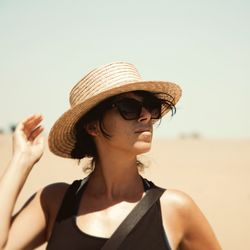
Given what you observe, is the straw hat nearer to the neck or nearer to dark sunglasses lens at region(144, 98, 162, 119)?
dark sunglasses lens at region(144, 98, 162, 119)

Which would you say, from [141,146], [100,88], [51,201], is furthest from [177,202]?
[100,88]

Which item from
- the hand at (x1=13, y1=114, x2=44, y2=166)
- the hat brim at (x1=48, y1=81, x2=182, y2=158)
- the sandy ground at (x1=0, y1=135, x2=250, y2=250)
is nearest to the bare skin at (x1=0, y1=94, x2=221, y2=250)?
the hand at (x1=13, y1=114, x2=44, y2=166)

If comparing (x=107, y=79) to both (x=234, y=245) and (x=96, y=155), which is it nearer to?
(x=96, y=155)

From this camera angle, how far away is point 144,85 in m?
2.70

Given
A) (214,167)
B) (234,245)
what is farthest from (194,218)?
(214,167)

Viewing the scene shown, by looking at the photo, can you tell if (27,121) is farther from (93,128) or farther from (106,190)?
(106,190)

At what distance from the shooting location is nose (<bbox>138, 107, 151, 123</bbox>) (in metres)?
2.66

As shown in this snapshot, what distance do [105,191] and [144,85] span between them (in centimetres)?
66

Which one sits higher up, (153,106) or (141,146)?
(153,106)

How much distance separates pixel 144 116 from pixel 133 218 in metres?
0.59

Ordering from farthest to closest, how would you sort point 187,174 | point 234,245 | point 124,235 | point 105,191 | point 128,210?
point 187,174, point 234,245, point 105,191, point 128,210, point 124,235

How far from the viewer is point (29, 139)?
2.78 m

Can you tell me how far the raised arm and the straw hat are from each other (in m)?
0.21

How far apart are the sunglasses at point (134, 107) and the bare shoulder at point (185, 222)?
0.47 metres
